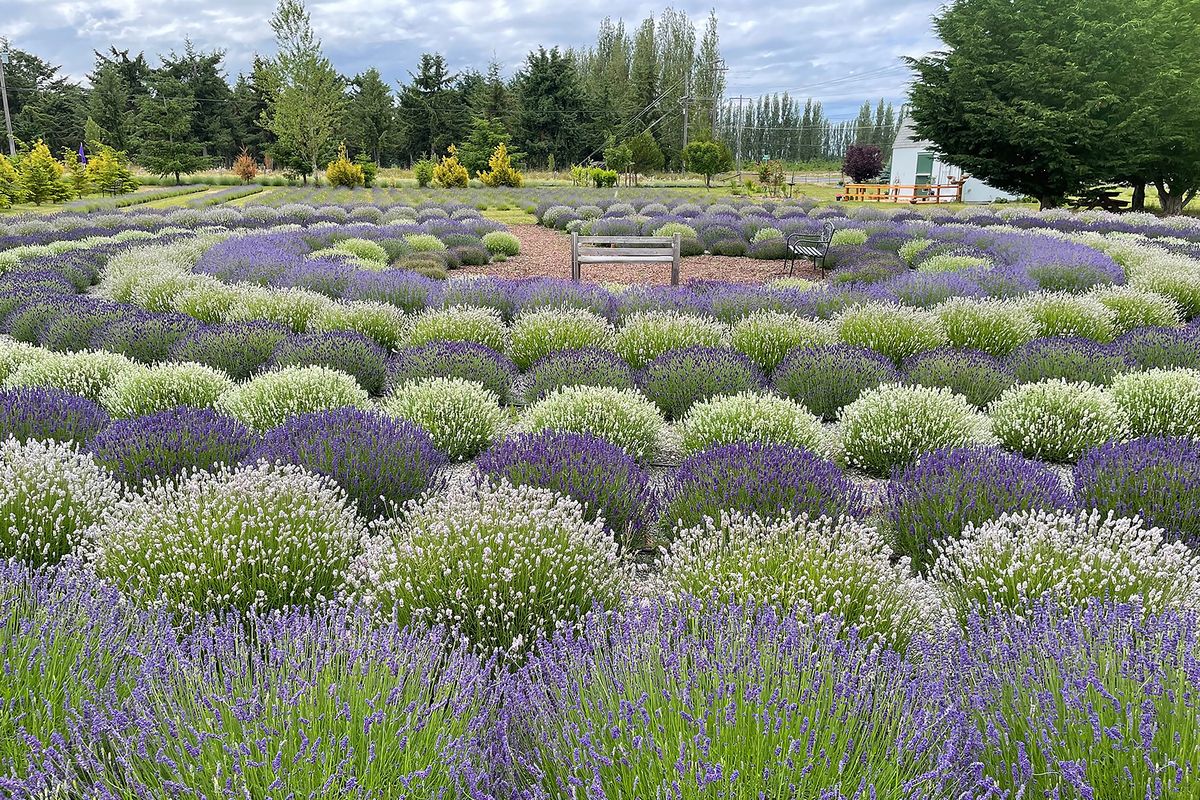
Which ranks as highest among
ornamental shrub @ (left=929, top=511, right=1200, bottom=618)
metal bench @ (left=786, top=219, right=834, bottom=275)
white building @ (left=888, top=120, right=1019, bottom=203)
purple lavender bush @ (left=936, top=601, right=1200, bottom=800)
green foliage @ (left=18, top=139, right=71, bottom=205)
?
white building @ (left=888, top=120, right=1019, bottom=203)

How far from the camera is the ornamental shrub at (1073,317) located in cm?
824

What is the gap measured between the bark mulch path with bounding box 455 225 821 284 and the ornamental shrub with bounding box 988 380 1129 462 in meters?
7.75

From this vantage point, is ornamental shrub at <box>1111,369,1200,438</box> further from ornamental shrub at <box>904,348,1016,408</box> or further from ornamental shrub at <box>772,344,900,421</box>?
ornamental shrub at <box>772,344,900,421</box>

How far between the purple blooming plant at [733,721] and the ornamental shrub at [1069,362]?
523cm

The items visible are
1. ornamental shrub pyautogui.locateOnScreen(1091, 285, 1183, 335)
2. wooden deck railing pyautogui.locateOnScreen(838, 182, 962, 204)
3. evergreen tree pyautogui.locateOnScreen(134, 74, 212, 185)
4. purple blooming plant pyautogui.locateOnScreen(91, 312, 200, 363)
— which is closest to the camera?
purple blooming plant pyautogui.locateOnScreen(91, 312, 200, 363)

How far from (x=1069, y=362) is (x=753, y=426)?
11.0 ft

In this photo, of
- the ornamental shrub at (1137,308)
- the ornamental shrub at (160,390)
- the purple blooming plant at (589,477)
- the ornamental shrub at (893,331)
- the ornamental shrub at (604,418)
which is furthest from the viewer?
the ornamental shrub at (1137,308)

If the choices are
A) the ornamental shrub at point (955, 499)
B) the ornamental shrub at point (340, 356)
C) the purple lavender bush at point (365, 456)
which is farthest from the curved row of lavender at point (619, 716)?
the ornamental shrub at point (340, 356)

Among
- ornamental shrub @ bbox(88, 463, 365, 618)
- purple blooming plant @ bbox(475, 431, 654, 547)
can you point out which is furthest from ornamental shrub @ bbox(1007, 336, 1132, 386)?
ornamental shrub @ bbox(88, 463, 365, 618)

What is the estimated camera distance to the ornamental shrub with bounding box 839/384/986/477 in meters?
5.29

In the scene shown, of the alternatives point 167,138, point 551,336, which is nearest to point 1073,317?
point 551,336

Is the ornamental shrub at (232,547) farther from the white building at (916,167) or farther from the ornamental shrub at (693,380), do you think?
the white building at (916,167)

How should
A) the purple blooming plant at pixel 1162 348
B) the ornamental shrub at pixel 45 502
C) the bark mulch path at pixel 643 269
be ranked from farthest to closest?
the bark mulch path at pixel 643 269 < the purple blooming plant at pixel 1162 348 < the ornamental shrub at pixel 45 502

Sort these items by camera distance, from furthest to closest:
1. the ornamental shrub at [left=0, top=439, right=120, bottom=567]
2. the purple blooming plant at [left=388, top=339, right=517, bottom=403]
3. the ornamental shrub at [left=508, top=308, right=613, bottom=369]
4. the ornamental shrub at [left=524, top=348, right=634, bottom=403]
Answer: the ornamental shrub at [left=508, top=308, right=613, bottom=369]
the purple blooming plant at [left=388, top=339, right=517, bottom=403]
the ornamental shrub at [left=524, top=348, right=634, bottom=403]
the ornamental shrub at [left=0, top=439, right=120, bottom=567]
